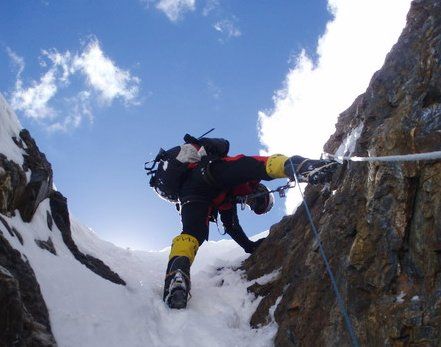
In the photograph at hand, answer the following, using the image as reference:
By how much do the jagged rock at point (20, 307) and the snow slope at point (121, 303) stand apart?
0.23m

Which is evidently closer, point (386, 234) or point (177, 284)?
point (386, 234)

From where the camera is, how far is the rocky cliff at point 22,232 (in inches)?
156

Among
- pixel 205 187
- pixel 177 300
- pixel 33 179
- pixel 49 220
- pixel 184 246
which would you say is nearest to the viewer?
pixel 177 300

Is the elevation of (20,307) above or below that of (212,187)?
below

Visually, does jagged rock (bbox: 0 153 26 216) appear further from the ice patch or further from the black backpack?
the ice patch

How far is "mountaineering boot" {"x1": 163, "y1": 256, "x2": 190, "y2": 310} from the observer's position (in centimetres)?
609

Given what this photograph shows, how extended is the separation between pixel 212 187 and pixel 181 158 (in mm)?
715

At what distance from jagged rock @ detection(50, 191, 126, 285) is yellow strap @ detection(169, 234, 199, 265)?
86cm

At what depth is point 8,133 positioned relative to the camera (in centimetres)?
679

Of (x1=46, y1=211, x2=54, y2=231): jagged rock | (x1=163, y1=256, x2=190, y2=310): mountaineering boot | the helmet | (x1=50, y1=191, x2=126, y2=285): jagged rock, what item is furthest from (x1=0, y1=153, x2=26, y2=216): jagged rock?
the helmet

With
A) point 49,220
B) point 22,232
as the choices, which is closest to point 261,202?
point 49,220

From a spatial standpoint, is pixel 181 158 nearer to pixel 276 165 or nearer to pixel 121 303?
pixel 276 165

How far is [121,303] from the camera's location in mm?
5898

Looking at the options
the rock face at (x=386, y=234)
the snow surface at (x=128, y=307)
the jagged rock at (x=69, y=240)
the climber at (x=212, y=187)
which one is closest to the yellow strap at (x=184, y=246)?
the climber at (x=212, y=187)
